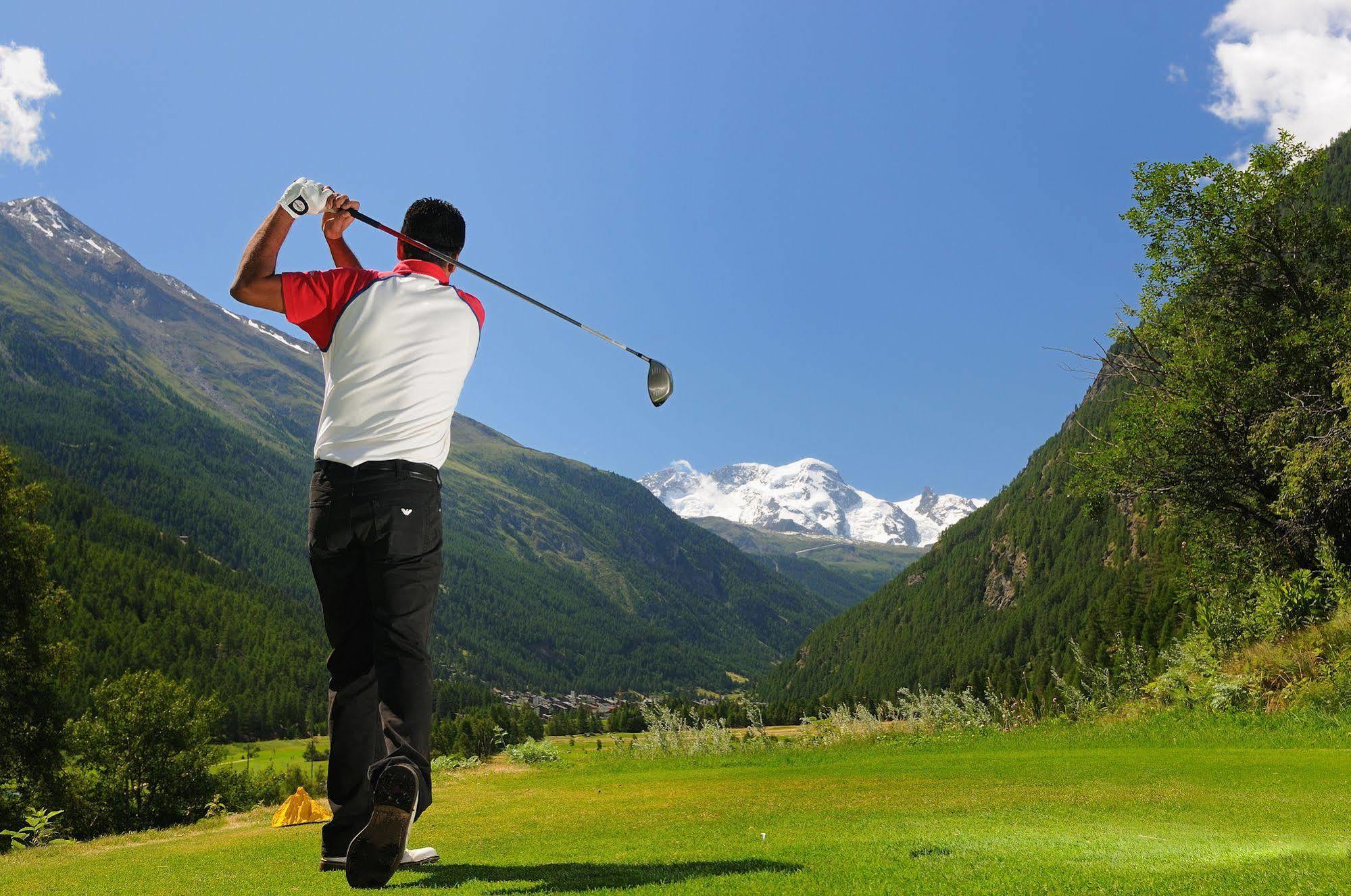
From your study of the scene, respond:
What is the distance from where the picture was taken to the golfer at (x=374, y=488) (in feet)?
13.8

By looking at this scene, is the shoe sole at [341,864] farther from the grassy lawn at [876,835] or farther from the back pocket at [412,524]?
the back pocket at [412,524]

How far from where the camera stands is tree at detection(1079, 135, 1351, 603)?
19.7 m

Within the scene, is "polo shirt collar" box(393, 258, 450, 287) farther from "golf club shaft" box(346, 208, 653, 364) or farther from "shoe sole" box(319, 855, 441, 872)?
"shoe sole" box(319, 855, 441, 872)

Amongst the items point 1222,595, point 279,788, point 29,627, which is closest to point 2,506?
point 29,627

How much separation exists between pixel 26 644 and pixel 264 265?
24097 millimetres

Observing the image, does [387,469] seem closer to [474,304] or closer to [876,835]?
[474,304]

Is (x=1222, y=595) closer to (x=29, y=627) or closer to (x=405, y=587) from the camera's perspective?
(x=405, y=587)

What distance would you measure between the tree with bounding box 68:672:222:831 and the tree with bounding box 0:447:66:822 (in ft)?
126

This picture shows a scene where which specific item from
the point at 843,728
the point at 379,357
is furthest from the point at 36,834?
the point at 379,357

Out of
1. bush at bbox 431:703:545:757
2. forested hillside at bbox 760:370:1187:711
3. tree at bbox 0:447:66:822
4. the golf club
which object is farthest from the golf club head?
forested hillside at bbox 760:370:1187:711

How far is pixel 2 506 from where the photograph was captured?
71.1 ft

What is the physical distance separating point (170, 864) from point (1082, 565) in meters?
147

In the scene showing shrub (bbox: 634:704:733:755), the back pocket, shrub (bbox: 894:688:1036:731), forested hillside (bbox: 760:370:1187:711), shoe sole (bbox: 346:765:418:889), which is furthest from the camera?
forested hillside (bbox: 760:370:1187:711)

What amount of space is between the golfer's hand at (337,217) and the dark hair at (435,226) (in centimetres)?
31
